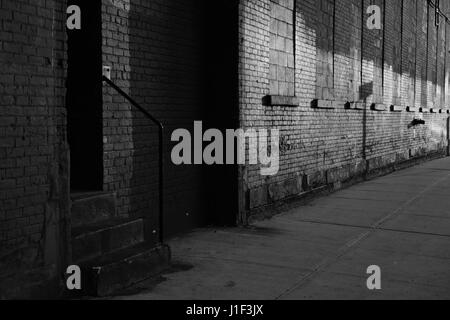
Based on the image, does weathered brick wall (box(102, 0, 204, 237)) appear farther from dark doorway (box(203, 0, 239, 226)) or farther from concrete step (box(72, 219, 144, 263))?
concrete step (box(72, 219, 144, 263))

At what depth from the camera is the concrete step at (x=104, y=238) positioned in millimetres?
5055

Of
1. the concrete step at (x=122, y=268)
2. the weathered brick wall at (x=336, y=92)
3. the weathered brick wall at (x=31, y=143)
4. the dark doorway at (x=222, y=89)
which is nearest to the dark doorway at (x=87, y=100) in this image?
the concrete step at (x=122, y=268)

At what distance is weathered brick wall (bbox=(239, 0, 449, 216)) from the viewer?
8.75m

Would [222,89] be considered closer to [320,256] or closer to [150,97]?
[150,97]

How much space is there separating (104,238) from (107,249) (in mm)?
112

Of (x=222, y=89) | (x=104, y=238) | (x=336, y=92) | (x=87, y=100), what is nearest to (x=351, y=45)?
(x=336, y=92)

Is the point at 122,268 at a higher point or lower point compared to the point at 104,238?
lower

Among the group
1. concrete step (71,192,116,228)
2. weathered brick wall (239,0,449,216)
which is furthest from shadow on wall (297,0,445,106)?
concrete step (71,192,116,228)

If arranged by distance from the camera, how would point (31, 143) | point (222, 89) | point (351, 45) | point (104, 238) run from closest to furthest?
point (31, 143) → point (104, 238) → point (222, 89) → point (351, 45)

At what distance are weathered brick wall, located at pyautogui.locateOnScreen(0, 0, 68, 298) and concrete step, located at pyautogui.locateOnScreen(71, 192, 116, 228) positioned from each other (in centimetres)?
52

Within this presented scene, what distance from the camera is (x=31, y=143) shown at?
4.55m

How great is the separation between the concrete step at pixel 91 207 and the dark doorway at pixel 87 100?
268mm
